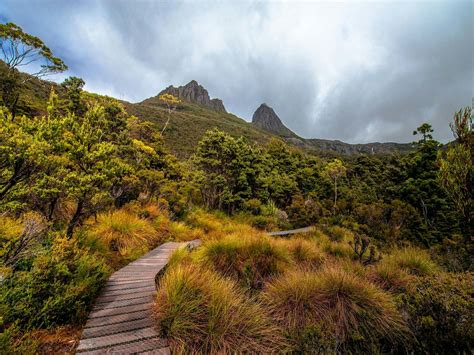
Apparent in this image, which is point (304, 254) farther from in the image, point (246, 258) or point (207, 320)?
point (207, 320)

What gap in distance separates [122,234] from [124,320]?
3239 mm

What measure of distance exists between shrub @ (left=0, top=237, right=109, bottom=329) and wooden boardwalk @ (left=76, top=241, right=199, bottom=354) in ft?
0.78

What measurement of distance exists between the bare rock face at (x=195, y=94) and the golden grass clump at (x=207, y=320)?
115571mm

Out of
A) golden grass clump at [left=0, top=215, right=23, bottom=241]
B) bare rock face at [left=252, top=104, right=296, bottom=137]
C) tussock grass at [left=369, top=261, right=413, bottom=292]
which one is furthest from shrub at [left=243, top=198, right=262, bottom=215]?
bare rock face at [left=252, top=104, right=296, bottom=137]

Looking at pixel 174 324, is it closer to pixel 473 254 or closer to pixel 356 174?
pixel 473 254

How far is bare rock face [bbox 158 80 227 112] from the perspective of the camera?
372ft

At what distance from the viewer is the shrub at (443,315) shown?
2840mm

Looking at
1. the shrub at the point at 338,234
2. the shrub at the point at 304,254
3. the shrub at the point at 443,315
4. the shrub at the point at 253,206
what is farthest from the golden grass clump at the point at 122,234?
the shrub at the point at 338,234

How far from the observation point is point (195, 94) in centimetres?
11650

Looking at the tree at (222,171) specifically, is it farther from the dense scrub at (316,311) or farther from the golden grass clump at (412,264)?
the golden grass clump at (412,264)

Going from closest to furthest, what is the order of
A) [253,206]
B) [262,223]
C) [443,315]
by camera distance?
[443,315] < [262,223] < [253,206]

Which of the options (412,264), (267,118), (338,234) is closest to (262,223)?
(338,234)

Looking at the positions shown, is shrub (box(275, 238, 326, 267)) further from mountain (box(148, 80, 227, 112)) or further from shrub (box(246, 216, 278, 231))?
mountain (box(148, 80, 227, 112))

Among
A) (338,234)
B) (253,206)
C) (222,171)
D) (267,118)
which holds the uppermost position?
(267,118)
